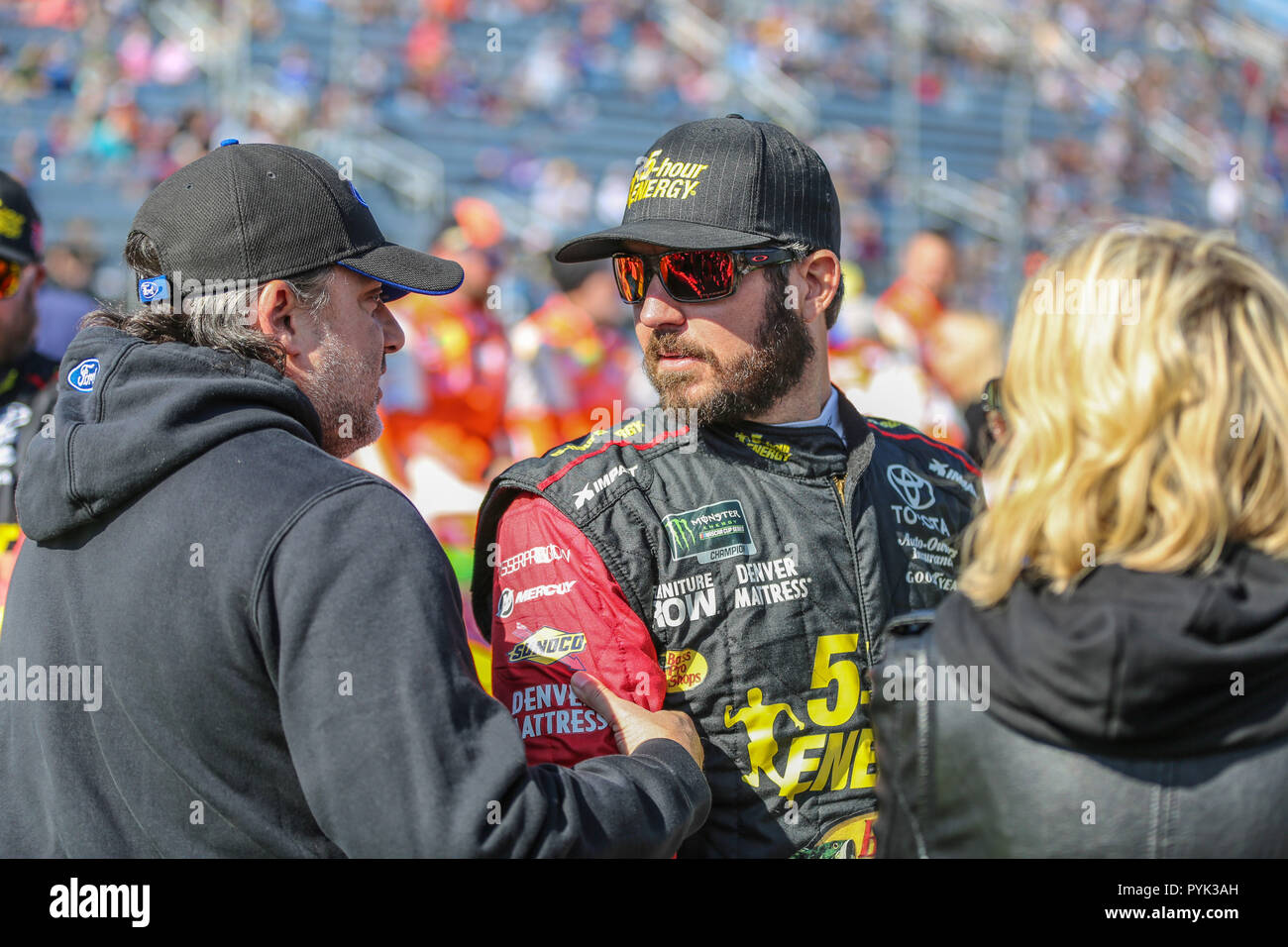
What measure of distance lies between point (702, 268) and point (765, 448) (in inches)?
14.5

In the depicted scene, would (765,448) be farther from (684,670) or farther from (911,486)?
(684,670)

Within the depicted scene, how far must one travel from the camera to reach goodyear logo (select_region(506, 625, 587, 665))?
1950 millimetres

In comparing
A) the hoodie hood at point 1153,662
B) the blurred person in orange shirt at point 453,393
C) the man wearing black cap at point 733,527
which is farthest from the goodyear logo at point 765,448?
the blurred person in orange shirt at point 453,393

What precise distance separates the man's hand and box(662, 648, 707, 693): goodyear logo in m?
0.15

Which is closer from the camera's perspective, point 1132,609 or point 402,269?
point 1132,609

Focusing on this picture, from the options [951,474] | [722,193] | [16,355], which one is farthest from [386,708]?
[16,355]

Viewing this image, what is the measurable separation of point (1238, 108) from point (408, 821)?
20472 mm

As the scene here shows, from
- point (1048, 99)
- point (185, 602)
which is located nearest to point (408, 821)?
point (185, 602)

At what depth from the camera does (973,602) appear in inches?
57.5

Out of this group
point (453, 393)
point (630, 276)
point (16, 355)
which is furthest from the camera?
point (453, 393)

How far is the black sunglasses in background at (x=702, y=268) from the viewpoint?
A: 2.27 m

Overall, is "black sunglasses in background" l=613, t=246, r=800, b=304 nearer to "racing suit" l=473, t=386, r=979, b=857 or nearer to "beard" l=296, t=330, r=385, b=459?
"racing suit" l=473, t=386, r=979, b=857

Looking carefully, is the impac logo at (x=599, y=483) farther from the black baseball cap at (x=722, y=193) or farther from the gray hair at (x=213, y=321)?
the gray hair at (x=213, y=321)

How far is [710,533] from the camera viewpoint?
214cm
